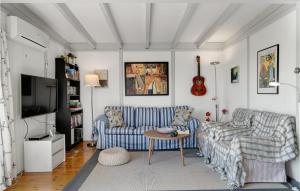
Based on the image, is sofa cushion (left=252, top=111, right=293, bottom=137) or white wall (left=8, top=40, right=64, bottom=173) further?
white wall (left=8, top=40, right=64, bottom=173)

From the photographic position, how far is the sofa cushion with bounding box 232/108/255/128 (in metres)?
3.63

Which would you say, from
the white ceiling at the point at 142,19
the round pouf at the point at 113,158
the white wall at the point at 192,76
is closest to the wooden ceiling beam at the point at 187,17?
the white ceiling at the point at 142,19

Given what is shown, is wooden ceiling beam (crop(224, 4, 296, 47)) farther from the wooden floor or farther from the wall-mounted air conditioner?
the wooden floor

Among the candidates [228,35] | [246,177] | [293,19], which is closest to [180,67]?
[228,35]

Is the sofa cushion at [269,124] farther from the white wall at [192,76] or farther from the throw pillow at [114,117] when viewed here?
the throw pillow at [114,117]

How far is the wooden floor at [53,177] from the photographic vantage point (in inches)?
111

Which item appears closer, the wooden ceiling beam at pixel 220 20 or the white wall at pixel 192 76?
the wooden ceiling beam at pixel 220 20

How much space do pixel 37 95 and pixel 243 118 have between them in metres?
3.55

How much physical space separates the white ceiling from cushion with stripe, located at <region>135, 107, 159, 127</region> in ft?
5.56

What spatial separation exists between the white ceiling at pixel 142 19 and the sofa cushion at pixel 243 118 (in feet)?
5.29

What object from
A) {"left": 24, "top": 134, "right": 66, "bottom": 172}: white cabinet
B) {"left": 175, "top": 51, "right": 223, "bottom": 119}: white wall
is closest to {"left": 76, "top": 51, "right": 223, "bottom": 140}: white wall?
{"left": 175, "top": 51, "right": 223, "bottom": 119}: white wall

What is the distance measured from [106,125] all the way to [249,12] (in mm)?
3391

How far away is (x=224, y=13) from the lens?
3375 mm

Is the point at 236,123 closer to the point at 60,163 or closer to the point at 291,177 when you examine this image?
the point at 291,177
